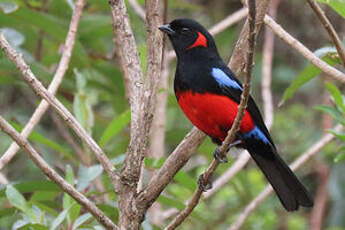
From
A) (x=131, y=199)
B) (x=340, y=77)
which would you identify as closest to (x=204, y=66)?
(x=340, y=77)

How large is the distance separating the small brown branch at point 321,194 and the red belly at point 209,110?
7.09ft

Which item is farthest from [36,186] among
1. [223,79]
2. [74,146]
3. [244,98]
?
[244,98]

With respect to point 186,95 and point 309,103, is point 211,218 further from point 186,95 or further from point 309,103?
point 309,103

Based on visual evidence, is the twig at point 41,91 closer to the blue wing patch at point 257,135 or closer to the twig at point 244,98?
the twig at point 244,98

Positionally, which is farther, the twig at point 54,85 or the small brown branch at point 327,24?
the twig at point 54,85

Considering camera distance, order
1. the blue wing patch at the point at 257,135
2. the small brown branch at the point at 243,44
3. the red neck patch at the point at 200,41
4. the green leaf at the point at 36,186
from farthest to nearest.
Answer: the red neck patch at the point at 200,41, the blue wing patch at the point at 257,135, the green leaf at the point at 36,186, the small brown branch at the point at 243,44

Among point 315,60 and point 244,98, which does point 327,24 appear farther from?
point 244,98

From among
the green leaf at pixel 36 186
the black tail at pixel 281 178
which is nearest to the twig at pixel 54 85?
the green leaf at pixel 36 186

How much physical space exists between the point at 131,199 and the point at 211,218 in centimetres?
225

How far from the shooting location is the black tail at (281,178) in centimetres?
303

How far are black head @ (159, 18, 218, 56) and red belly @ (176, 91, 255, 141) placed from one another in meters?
0.38

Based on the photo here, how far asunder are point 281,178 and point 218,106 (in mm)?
529

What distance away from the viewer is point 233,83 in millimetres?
3059

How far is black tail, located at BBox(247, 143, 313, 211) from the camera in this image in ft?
9.93
